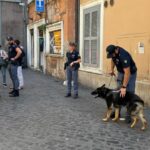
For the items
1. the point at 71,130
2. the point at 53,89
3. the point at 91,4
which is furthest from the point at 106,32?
the point at 71,130

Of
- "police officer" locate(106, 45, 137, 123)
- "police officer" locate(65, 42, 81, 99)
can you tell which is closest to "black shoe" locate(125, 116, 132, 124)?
"police officer" locate(106, 45, 137, 123)

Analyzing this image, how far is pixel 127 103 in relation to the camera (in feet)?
23.6

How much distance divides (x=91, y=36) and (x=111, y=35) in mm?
1689

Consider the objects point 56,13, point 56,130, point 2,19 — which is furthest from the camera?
point 2,19

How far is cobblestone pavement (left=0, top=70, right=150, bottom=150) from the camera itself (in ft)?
19.5

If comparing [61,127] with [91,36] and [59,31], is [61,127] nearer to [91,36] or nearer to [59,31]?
[91,36]

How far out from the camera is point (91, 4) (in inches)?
492

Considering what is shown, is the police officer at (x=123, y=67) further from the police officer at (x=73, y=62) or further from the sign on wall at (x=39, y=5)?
the sign on wall at (x=39, y=5)

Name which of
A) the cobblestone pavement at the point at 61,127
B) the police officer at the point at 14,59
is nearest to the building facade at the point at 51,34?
the police officer at the point at 14,59

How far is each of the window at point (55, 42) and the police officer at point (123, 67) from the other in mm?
8705

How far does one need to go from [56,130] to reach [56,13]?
9.92 metres

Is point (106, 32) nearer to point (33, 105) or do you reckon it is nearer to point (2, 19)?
point (33, 105)

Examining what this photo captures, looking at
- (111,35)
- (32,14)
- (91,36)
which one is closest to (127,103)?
(111,35)

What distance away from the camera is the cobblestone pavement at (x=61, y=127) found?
5.95 m
